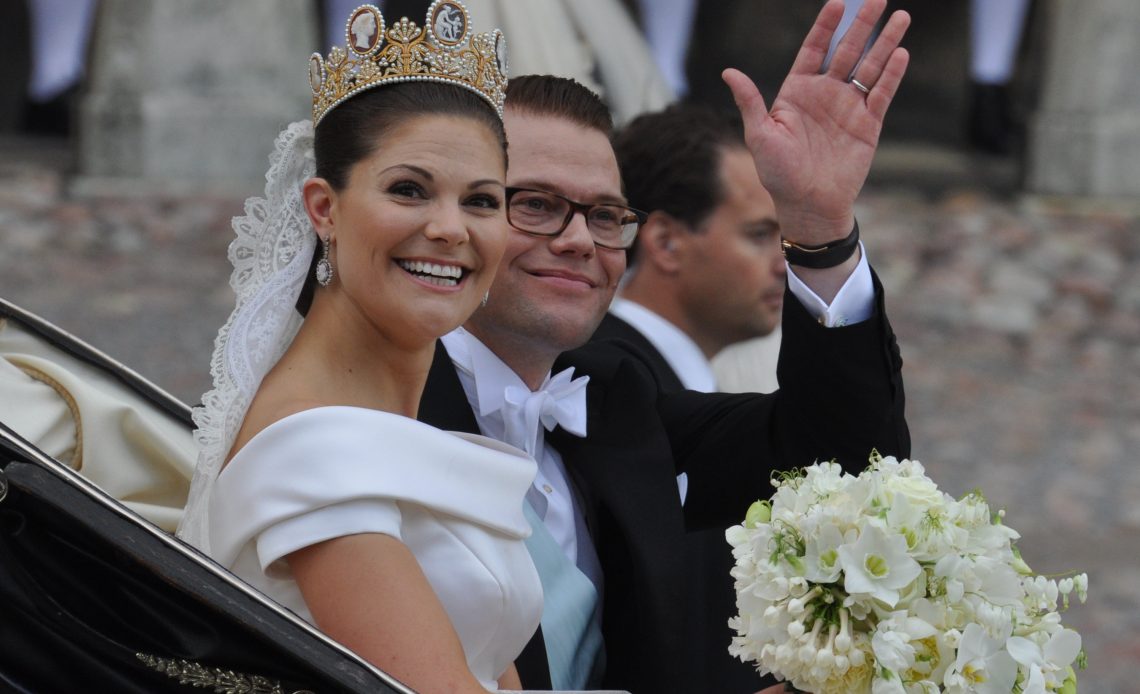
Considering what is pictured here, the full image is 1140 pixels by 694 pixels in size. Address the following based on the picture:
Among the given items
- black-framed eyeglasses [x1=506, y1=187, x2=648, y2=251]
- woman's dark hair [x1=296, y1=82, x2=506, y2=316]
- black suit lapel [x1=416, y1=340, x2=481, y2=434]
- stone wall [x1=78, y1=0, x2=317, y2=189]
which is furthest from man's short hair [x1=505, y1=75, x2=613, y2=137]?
stone wall [x1=78, y1=0, x2=317, y2=189]

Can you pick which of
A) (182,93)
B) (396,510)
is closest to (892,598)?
(396,510)

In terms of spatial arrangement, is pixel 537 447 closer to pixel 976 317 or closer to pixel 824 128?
pixel 824 128

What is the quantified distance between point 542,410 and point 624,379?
274mm

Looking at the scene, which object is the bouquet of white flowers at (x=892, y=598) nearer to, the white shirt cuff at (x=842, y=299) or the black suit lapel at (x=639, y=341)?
the white shirt cuff at (x=842, y=299)

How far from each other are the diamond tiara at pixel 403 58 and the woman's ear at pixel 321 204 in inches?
4.3

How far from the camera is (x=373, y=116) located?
2289mm

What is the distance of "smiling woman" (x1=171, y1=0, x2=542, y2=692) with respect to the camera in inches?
80.6

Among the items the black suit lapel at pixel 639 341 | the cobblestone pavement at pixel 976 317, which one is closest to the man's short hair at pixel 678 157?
the black suit lapel at pixel 639 341

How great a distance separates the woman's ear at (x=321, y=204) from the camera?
7.58ft

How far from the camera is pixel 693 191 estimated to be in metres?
4.19

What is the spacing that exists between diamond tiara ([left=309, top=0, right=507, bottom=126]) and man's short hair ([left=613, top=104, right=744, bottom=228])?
5.93 feet

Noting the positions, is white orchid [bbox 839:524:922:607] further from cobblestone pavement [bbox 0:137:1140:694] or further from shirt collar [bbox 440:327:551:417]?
cobblestone pavement [bbox 0:137:1140:694]

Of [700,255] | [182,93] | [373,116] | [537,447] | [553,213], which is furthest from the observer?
[182,93]

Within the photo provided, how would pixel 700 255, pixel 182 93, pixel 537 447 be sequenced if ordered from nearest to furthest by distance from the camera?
Result: pixel 537 447 < pixel 700 255 < pixel 182 93
